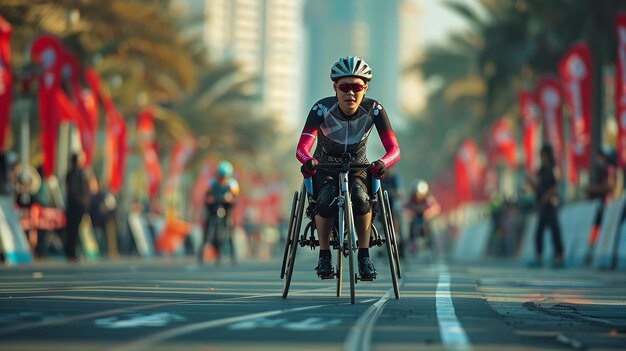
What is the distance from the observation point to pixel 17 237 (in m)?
26.4

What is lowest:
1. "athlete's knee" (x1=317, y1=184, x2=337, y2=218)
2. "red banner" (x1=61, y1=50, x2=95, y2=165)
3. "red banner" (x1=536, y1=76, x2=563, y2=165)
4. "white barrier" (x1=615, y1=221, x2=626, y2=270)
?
"athlete's knee" (x1=317, y1=184, x2=337, y2=218)

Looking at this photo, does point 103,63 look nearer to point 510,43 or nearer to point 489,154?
point 510,43

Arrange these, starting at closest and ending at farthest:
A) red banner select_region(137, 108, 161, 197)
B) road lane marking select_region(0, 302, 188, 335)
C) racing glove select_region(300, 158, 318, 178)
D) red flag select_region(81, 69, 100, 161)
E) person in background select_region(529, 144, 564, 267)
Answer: road lane marking select_region(0, 302, 188, 335) → racing glove select_region(300, 158, 318, 178) → person in background select_region(529, 144, 564, 267) → red flag select_region(81, 69, 100, 161) → red banner select_region(137, 108, 161, 197)

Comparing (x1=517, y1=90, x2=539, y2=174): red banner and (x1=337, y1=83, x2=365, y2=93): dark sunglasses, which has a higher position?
(x1=517, y1=90, x2=539, y2=174): red banner

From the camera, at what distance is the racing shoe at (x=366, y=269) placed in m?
13.0

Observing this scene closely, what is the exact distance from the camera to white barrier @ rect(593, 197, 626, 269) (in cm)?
2523

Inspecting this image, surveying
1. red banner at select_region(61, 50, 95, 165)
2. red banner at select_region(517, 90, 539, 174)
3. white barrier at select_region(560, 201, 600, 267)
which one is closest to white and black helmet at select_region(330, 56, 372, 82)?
white barrier at select_region(560, 201, 600, 267)

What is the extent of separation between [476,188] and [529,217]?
1682 inches

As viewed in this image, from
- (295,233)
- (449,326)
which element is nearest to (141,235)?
(295,233)

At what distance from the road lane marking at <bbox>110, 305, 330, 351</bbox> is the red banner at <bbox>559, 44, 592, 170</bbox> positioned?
26374 millimetres

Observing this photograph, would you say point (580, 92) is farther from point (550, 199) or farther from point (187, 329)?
point (187, 329)

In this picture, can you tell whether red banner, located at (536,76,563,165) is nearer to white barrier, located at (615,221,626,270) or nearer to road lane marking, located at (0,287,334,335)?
white barrier, located at (615,221,626,270)

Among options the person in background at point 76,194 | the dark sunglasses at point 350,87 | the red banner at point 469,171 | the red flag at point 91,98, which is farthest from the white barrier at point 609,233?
the red banner at point 469,171

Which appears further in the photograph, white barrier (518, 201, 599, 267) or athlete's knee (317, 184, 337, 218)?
white barrier (518, 201, 599, 267)
